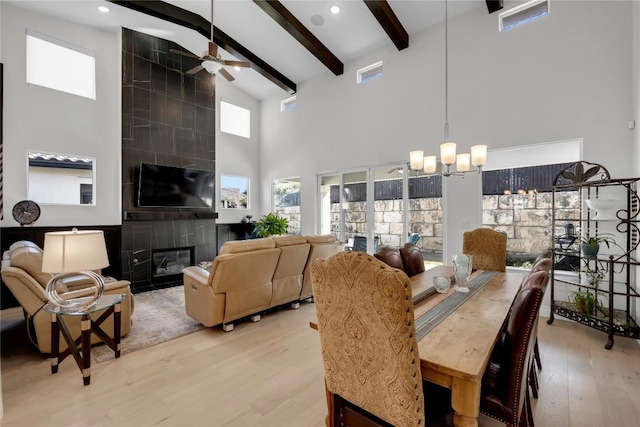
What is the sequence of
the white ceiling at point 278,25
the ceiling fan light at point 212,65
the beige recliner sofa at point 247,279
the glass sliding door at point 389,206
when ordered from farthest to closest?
1. the glass sliding door at point 389,206
2. the white ceiling at point 278,25
3. the ceiling fan light at point 212,65
4. the beige recliner sofa at point 247,279

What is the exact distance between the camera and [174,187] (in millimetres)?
5883

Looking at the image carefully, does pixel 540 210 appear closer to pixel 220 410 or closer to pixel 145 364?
pixel 220 410

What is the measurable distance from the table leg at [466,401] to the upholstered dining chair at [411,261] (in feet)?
6.09

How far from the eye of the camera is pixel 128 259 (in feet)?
17.3

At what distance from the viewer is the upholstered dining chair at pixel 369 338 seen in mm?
1116

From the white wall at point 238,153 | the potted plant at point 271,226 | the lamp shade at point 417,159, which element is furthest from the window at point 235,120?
the lamp shade at point 417,159

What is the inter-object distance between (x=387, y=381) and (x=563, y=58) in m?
4.77

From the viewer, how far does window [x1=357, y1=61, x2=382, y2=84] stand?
18.8ft

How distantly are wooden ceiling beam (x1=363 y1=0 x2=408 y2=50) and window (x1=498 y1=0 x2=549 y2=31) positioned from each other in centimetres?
145

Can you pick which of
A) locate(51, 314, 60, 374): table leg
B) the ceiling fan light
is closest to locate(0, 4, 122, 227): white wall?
the ceiling fan light

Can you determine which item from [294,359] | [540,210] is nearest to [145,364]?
[294,359]

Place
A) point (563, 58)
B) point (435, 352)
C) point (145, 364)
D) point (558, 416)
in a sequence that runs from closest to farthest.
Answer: point (435, 352) → point (558, 416) → point (145, 364) → point (563, 58)

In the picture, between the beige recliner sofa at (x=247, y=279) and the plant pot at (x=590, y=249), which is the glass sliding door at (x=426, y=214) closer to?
the plant pot at (x=590, y=249)

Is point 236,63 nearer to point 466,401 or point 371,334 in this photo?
point 371,334
